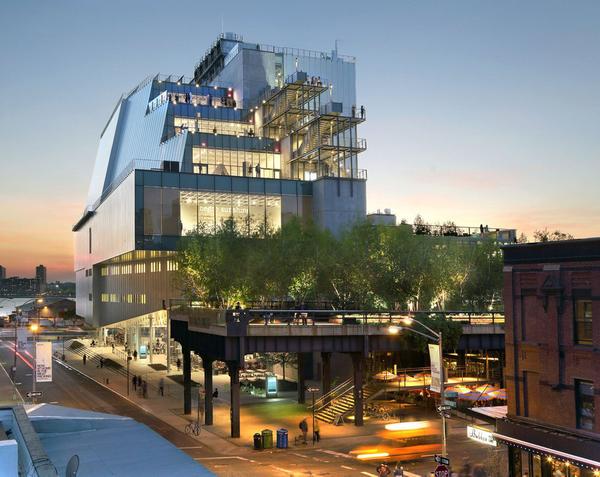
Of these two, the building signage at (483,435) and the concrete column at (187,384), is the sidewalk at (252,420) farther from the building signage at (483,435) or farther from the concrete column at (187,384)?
the building signage at (483,435)

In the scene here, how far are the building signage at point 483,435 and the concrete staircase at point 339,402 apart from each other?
633 inches

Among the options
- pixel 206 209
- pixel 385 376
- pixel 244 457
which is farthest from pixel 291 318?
pixel 206 209

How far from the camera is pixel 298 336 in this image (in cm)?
4912

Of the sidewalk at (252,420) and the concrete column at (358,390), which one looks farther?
the concrete column at (358,390)

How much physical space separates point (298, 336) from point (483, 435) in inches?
665

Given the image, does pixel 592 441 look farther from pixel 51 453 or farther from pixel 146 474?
pixel 51 453

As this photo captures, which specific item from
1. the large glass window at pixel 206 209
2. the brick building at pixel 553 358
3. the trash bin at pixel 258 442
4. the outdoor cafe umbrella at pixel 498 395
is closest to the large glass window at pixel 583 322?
the brick building at pixel 553 358

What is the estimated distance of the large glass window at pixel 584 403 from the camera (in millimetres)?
29281

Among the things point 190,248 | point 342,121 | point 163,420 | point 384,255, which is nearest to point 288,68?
point 342,121

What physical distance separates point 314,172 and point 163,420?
5847 centimetres

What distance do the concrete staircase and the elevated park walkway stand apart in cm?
105

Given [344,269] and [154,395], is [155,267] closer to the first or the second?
[154,395]

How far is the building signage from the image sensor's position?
3472 cm

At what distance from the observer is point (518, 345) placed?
3334 centimetres
